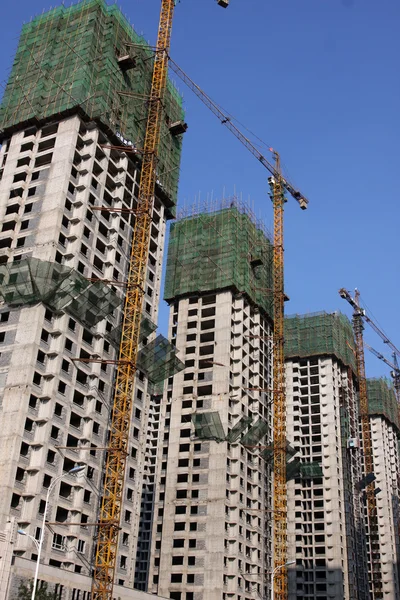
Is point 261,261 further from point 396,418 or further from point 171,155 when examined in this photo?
point 396,418

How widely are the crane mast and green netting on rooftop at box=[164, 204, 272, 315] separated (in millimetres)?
31780

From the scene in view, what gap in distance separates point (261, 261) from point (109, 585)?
237 ft

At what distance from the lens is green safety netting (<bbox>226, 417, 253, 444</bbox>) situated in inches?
4261

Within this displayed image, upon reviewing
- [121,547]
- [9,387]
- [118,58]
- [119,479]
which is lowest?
[121,547]

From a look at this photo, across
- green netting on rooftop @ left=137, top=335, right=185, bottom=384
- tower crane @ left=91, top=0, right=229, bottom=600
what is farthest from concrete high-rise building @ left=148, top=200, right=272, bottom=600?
tower crane @ left=91, top=0, right=229, bottom=600

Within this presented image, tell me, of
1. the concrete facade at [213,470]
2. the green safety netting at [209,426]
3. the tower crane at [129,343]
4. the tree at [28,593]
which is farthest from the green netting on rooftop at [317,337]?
the tree at [28,593]

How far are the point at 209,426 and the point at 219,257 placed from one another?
31856 mm

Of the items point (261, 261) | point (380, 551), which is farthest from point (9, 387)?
point (380, 551)

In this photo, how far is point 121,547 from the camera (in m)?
80.2

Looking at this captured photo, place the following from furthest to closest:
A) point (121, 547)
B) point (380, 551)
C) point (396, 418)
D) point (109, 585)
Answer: point (396, 418) < point (380, 551) < point (121, 547) < point (109, 585)

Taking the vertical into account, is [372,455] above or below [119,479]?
above

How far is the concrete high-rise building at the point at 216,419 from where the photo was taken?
102 meters

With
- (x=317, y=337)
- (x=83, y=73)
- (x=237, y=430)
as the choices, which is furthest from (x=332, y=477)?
(x=83, y=73)

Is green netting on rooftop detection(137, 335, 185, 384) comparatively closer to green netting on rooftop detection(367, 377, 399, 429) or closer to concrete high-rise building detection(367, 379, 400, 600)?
concrete high-rise building detection(367, 379, 400, 600)
